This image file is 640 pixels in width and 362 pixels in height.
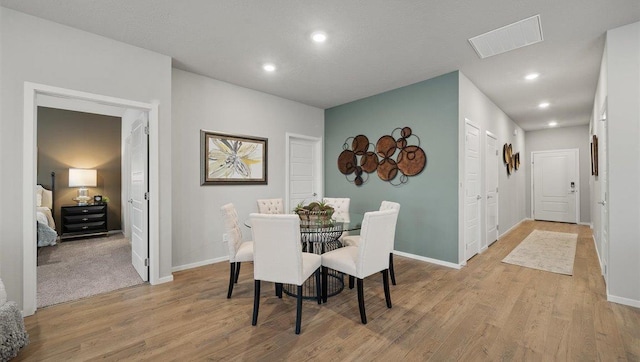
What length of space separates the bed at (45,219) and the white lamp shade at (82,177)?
43 centimetres

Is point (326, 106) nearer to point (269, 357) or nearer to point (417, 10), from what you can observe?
point (417, 10)

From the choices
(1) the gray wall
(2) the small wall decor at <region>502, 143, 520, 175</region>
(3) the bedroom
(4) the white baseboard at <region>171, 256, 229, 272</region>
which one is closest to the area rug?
(3) the bedroom

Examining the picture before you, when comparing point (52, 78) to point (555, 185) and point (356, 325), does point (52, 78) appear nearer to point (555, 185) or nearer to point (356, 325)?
point (356, 325)

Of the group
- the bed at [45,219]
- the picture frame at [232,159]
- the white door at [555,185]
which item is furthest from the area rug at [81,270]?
the white door at [555,185]

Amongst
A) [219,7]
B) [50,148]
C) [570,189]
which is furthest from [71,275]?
[570,189]

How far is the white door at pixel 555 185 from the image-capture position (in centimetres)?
715

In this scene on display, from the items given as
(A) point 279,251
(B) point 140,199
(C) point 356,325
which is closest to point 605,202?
(C) point 356,325

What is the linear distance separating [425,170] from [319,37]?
2.32m

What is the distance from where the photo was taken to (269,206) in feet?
13.0

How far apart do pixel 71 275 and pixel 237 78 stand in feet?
10.5

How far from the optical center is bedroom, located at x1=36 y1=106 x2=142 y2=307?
13.8 ft

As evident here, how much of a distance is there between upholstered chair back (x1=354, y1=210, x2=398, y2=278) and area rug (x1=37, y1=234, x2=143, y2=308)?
255cm

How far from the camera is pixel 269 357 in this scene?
181cm

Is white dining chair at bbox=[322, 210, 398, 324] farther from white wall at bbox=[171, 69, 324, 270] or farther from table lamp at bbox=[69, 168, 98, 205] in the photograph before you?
table lamp at bbox=[69, 168, 98, 205]
